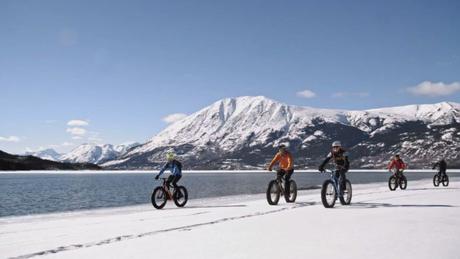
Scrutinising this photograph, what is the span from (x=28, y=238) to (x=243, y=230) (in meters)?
5.53

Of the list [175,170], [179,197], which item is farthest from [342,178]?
[179,197]

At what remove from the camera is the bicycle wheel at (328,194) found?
60.7ft

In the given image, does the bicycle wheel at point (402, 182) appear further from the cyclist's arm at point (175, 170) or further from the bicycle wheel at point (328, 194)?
the cyclist's arm at point (175, 170)

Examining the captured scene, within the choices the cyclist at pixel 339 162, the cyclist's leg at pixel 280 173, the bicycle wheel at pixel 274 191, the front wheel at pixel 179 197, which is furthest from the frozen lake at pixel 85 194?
the cyclist at pixel 339 162

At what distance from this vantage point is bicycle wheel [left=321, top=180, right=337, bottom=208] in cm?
1850

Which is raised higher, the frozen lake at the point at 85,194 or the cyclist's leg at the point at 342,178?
the cyclist's leg at the point at 342,178

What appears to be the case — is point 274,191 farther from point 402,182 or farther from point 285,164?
point 402,182

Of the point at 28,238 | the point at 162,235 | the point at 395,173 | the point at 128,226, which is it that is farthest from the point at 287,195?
the point at 395,173

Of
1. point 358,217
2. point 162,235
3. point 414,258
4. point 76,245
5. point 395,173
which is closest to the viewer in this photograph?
point 414,258

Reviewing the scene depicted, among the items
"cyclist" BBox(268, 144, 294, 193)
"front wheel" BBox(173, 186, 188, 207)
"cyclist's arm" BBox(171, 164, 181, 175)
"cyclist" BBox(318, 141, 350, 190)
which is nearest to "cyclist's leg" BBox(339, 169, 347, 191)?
"cyclist" BBox(318, 141, 350, 190)

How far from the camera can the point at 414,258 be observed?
314 inches

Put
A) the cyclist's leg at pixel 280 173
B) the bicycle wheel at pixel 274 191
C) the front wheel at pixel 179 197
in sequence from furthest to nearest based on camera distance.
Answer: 1. the front wheel at pixel 179 197
2. the cyclist's leg at pixel 280 173
3. the bicycle wheel at pixel 274 191

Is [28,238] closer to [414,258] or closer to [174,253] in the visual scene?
[174,253]

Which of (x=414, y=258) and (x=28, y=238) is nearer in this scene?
(x=414, y=258)
